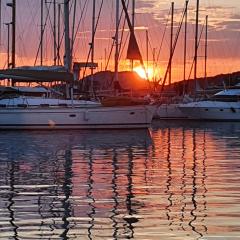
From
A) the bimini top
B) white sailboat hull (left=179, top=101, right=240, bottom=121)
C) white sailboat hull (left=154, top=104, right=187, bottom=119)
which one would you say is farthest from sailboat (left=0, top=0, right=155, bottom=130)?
the bimini top

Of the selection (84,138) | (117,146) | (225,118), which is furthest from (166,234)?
(225,118)

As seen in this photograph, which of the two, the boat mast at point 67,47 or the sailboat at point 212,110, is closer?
the boat mast at point 67,47

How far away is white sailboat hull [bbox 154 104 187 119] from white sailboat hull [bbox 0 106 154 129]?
64.8ft

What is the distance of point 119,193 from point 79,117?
2383 centimetres

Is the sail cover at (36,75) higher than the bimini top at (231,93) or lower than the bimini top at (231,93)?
higher

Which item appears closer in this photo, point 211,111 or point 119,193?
point 119,193

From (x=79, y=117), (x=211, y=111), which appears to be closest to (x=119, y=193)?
(x=79, y=117)

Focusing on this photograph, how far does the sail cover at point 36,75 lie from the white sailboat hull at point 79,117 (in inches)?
62.7

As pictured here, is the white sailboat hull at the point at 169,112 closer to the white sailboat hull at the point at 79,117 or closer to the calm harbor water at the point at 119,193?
the white sailboat hull at the point at 79,117

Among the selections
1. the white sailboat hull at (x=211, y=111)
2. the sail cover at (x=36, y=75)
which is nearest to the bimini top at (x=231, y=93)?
the white sailboat hull at (x=211, y=111)

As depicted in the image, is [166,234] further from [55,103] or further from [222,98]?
[222,98]

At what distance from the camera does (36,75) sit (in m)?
35.3

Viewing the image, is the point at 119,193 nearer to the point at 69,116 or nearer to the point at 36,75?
the point at 36,75

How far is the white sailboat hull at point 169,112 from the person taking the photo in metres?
55.6
